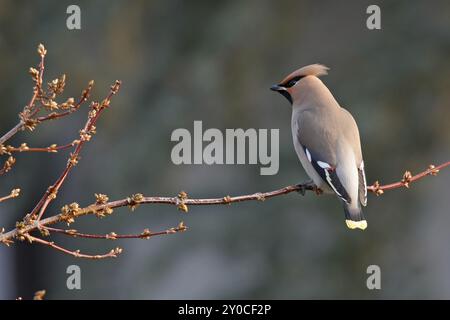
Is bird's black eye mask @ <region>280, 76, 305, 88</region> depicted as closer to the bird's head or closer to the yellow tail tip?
the bird's head

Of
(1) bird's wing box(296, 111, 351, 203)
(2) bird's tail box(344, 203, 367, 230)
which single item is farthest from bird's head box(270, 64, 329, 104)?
(2) bird's tail box(344, 203, 367, 230)

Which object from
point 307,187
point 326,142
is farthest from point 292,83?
point 307,187

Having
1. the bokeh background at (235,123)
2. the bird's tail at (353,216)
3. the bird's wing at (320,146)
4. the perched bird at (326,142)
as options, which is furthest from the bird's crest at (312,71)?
the bokeh background at (235,123)

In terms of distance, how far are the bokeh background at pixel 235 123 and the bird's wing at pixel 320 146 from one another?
436cm

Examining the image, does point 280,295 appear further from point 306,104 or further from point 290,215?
point 306,104

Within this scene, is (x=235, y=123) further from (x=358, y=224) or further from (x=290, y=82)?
(x=358, y=224)

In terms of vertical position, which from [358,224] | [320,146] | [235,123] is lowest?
[358,224]

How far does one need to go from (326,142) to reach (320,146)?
0.03 metres

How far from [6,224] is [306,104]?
588cm

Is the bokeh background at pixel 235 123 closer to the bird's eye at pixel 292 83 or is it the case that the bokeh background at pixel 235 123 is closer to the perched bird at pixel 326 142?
the bird's eye at pixel 292 83

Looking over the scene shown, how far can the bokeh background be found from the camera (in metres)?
8.70

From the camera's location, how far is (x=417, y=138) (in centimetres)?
891

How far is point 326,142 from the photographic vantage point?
13.5ft
